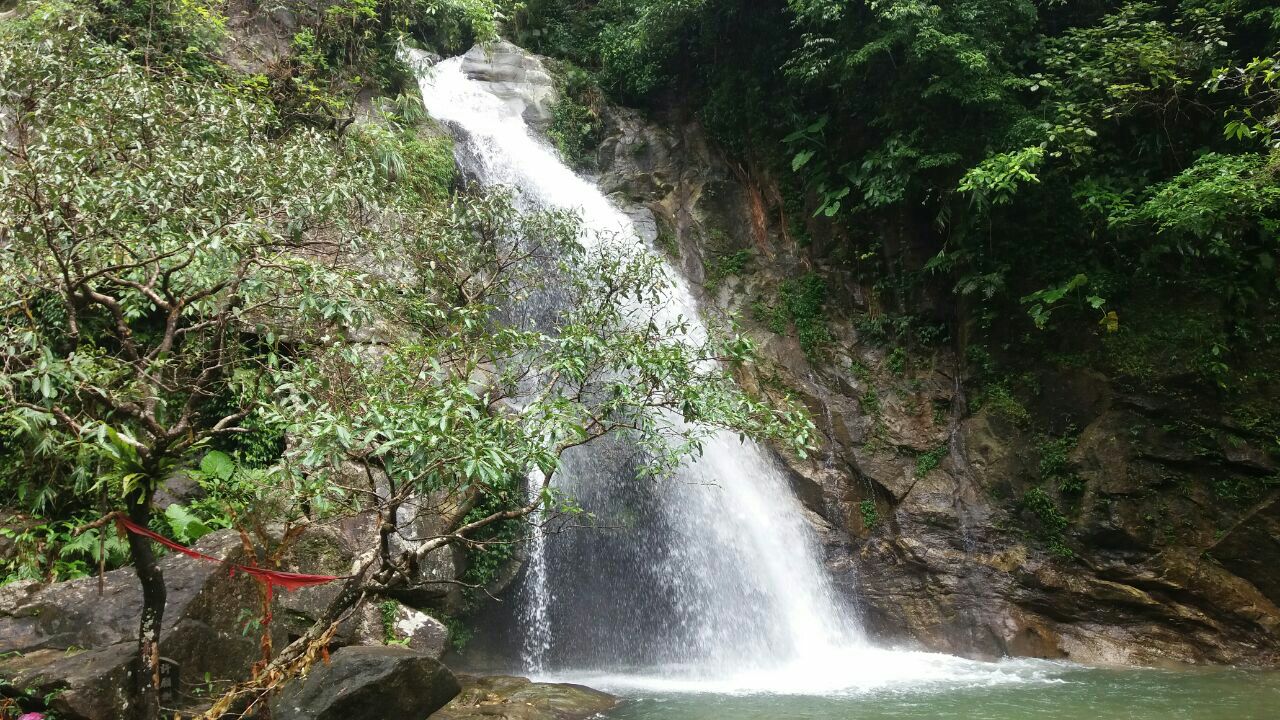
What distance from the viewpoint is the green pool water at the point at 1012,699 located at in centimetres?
684

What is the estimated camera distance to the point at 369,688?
5812mm

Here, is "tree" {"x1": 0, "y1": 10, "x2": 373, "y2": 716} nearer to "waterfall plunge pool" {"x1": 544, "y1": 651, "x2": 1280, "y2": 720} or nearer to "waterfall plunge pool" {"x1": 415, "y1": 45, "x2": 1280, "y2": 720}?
"waterfall plunge pool" {"x1": 415, "y1": 45, "x2": 1280, "y2": 720}

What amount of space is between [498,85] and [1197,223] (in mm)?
13391

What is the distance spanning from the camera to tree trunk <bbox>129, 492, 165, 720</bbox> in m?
4.27

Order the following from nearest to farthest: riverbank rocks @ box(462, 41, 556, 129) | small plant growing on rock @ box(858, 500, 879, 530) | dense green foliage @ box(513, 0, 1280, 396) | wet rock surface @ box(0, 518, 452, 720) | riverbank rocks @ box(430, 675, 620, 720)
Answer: wet rock surface @ box(0, 518, 452, 720), riverbank rocks @ box(430, 675, 620, 720), dense green foliage @ box(513, 0, 1280, 396), small plant growing on rock @ box(858, 500, 879, 530), riverbank rocks @ box(462, 41, 556, 129)

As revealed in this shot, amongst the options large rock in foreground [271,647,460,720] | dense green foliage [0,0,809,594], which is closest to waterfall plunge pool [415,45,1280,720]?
dense green foliage [0,0,809,594]

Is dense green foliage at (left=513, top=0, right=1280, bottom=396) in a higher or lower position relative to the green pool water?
higher

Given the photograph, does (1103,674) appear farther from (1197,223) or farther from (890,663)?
(1197,223)

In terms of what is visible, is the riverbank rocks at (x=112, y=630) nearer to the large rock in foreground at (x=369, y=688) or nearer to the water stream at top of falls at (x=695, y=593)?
the large rock in foreground at (x=369, y=688)

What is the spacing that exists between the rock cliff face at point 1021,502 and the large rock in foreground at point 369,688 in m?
5.28

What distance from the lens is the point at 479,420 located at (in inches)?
199

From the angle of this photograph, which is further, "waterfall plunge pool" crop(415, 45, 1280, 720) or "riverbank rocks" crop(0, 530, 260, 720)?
"waterfall plunge pool" crop(415, 45, 1280, 720)

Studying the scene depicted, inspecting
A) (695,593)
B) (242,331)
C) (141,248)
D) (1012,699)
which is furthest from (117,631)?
(1012,699)

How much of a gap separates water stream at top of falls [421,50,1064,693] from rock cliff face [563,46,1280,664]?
687 mm
